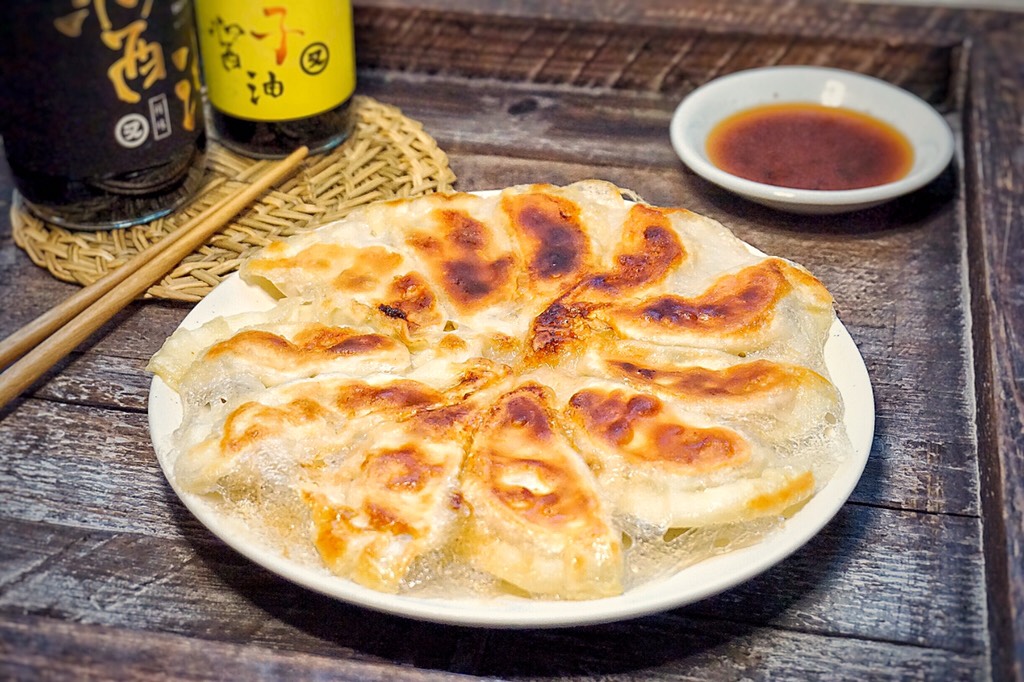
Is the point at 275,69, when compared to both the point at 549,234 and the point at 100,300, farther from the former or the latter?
the point at 549,234

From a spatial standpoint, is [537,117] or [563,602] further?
[537,117]

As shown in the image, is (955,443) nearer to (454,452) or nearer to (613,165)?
(454,452)

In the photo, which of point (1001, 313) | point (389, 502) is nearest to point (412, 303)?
point (389, 502)

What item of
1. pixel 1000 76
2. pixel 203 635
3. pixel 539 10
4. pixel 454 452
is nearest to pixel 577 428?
pixel 454 452

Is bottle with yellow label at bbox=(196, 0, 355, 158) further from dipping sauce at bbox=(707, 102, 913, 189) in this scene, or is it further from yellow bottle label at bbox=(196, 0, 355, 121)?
dipping sauce at bbox=(707, 102, 913, 189)

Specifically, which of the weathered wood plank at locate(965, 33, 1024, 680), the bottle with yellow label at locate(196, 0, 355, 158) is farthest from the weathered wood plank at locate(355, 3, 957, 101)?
the bottle with yellow label at locate(196, 0, 355, 158)

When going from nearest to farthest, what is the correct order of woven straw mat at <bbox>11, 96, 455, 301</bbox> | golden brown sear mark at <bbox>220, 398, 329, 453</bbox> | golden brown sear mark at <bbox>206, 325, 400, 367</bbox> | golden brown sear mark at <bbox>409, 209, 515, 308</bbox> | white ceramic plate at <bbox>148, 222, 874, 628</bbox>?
white ceramic plate at <bbox>148, 222, 874, 628</bbox>
golden brown sear mark at <bbox>220, 398, 329, 453</bbox>
golden brown sear mark at <bbox>206, 325, 400, 367</bbox>
golden brown sear mark at <bbox>409, 209, 515, 308</bbox>
woven straw mat at <bbox>11, 96, 455, 301</bbox>

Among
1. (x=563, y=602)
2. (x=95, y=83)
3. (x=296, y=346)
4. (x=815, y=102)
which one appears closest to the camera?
(x=563, y=602)
